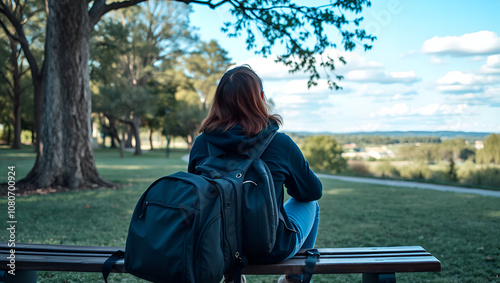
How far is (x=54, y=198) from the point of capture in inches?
294

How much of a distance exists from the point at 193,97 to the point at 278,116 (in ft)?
139

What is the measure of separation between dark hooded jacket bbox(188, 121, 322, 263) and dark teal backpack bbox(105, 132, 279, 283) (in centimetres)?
12

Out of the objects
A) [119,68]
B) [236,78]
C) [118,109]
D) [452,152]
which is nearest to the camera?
[236,78]

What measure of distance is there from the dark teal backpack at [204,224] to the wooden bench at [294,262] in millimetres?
259

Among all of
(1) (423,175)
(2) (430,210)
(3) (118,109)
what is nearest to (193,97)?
(3) (118,109)

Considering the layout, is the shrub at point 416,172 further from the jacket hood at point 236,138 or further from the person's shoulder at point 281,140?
the jacket hood at point 236,138

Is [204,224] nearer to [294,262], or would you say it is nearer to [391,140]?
[294,262]

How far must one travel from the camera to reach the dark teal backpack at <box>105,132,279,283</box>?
1.70 metres

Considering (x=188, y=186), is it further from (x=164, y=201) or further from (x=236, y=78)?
(x=236, y=78)

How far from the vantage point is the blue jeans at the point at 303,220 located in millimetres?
2246

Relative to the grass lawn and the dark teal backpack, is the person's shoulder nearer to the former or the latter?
the dark teal backpack

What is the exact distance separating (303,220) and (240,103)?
810 millimetres

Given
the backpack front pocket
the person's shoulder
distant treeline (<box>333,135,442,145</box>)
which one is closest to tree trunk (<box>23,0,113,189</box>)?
the person's shoulder

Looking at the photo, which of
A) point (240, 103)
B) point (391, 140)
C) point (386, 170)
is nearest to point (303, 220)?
point (240, 103)
